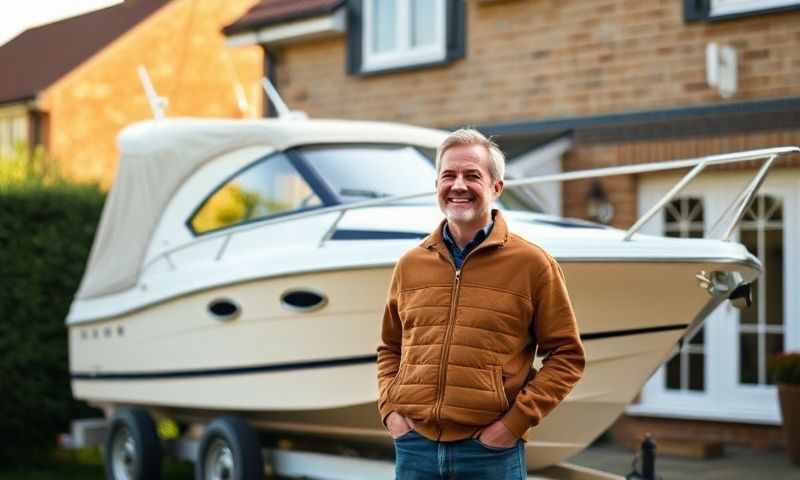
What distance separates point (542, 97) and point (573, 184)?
93 centimetres

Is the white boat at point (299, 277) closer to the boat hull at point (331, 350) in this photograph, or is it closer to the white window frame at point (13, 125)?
the boat hull at point (331, 350)

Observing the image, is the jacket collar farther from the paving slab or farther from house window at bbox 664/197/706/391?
house window at bbox 664/197/706/391


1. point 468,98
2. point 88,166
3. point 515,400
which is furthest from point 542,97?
point 88,166

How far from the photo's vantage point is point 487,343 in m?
3.92

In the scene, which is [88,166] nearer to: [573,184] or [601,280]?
[573,184]

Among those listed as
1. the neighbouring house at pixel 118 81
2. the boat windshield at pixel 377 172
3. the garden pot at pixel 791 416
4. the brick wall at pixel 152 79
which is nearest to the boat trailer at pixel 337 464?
the boat windshield at pixel 377 172

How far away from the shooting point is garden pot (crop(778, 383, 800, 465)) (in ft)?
30.7

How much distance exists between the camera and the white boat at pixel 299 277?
648cm

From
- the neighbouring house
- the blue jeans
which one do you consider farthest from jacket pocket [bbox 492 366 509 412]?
the neighbouring house

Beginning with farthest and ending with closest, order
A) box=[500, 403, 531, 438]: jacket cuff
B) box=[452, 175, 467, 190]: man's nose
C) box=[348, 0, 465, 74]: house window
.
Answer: box=[348, 0, 465, 74]: house window → box=[452, 175, 467, 190]: man's nose → box=[500, 403, 531, 438]: jacket cuff

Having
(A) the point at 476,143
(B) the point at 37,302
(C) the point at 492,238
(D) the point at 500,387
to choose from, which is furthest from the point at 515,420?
(B) the point at 37,302

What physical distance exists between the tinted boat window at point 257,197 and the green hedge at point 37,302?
9.48 feet

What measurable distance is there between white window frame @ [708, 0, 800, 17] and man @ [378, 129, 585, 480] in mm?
6801

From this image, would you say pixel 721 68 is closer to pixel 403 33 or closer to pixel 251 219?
pixel 403 33
